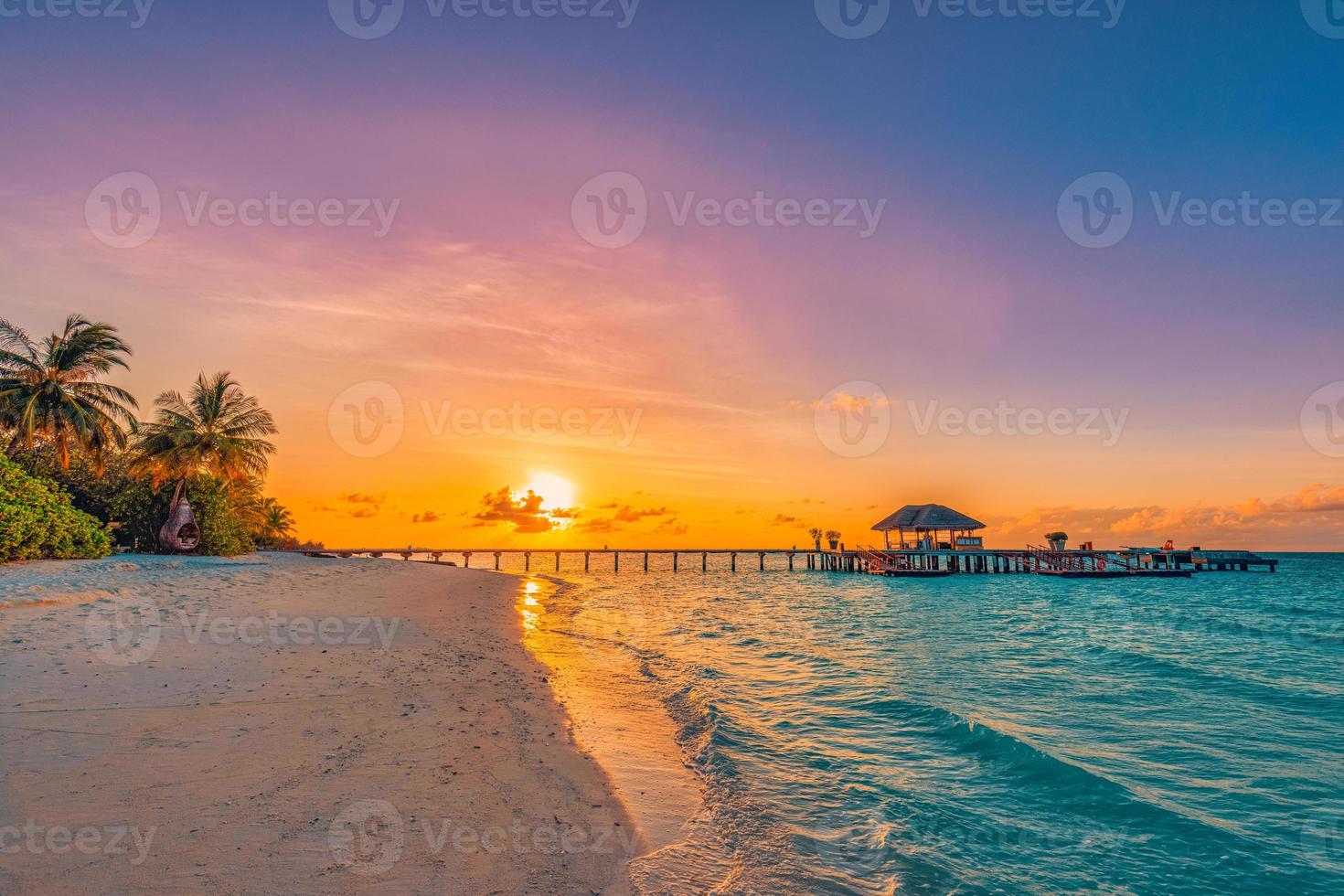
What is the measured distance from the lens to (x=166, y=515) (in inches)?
1432

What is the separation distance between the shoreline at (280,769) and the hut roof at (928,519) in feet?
213

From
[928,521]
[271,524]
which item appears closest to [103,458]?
[271,524]

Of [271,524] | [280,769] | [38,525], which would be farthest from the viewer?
[271,524]

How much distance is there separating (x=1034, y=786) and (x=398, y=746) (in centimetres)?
885

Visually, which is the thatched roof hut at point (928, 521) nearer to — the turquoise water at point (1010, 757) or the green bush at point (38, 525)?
the turquoise water at point (1010, 757)

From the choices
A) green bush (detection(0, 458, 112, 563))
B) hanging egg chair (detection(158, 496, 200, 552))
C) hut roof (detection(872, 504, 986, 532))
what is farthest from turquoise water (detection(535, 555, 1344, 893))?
hut roof (detection(872, 504, 986, 532))

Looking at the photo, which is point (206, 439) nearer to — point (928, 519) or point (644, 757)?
point (644, 757)

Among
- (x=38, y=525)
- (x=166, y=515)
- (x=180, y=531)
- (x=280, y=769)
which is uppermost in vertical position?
(x=166, y=515)

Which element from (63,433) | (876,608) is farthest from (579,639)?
(63,433)

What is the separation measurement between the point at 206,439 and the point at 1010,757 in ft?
140

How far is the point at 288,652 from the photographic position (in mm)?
12656

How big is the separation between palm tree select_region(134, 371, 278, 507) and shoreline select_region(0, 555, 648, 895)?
25.0 metres

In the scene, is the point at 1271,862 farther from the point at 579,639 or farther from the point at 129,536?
the point at 129,536

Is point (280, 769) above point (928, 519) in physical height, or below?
below
